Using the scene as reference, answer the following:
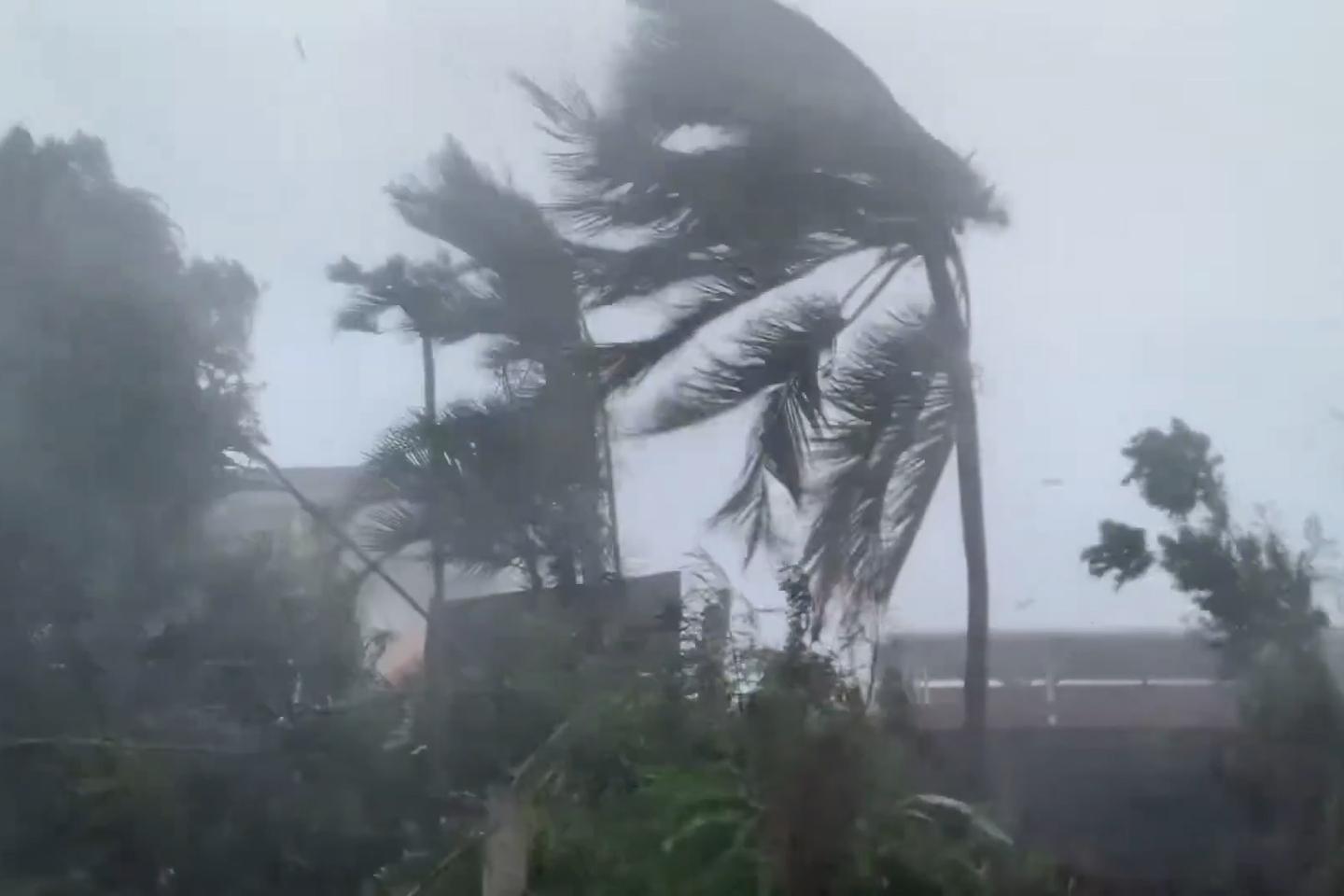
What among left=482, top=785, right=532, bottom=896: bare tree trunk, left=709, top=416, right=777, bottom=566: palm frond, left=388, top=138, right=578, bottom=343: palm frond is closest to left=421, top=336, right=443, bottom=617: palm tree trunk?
left=388, top=138, right=578, bottom=343: palm frond

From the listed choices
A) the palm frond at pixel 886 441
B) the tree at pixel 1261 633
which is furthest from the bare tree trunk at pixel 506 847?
the tree at pixel 1261 633

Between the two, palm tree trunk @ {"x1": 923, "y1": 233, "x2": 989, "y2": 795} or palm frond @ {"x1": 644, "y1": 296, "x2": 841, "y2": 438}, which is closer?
palm tree trunk @ {"x1": 923, "y1": 233, "x2": 989, "y2": 795}

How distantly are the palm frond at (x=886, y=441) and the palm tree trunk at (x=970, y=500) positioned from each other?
1.3 inches

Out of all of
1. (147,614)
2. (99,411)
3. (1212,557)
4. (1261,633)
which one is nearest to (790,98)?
(1212,557)

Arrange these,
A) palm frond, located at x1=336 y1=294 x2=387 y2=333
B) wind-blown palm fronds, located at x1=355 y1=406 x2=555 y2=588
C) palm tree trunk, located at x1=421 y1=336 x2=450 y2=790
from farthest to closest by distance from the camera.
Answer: palm frond, located at x1=336 y1=294 x2=387 y2=333
wind-blown palm fronds, located at x1=355 y1=406 x2=555 y2=588
palm tree trunk, located at x1=421 y1=336 x2=450 y2=790

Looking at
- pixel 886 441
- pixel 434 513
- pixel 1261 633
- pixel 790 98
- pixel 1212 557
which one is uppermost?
pixel 790 98

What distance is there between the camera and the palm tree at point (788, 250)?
3.34 m

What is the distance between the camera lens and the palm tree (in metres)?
3.34

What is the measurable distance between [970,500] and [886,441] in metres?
0.25

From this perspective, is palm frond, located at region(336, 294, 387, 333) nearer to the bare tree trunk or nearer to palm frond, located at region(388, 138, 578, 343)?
palm frond, located at region(388, 138, 578, 343)

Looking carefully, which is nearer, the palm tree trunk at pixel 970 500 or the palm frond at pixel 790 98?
the palm tree trunk at pixel 970 500

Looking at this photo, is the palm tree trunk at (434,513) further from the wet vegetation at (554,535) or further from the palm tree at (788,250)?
the palm tree at (788,250)

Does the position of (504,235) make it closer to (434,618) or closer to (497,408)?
(497,408)

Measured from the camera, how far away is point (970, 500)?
327 cm
